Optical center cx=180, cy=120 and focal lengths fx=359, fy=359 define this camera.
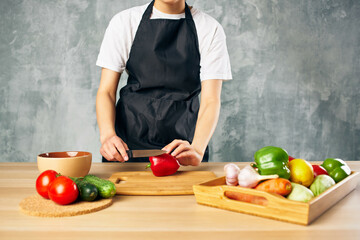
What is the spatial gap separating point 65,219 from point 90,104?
8.66 feet

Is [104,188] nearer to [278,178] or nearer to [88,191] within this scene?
[88,191]

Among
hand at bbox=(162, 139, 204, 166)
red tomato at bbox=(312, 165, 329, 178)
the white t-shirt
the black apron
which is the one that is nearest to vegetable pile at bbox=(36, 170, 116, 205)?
hand at bbox=(162, 139, 204, 166)

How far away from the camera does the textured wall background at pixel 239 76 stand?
3.36 meters

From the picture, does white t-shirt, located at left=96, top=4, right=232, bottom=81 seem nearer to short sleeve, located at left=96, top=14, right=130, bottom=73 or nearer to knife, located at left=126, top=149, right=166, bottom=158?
short sleeve, located at left=96, top=14, right=130, bottom=73

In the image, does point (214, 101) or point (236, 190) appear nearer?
point (236, 190)

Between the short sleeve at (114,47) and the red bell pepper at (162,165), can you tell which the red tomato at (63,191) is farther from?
the short sleeve at (114,47)

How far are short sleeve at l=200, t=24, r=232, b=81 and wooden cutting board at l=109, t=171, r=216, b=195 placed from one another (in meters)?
0.65

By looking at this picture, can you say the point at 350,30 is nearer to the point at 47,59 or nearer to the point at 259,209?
the point at 47,59

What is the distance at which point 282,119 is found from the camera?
354 centimetres

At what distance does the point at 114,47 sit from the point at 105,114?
37 cm

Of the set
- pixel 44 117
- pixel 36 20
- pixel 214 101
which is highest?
pixel 36 20

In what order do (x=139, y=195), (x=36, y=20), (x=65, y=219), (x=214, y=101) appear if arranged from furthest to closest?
(x=36, y=20), (x=214, y=101), (x=139, y=195), (x=65, y=219)

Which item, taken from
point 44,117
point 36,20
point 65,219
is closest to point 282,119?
point 44,117

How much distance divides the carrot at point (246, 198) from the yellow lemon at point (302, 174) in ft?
0.46
